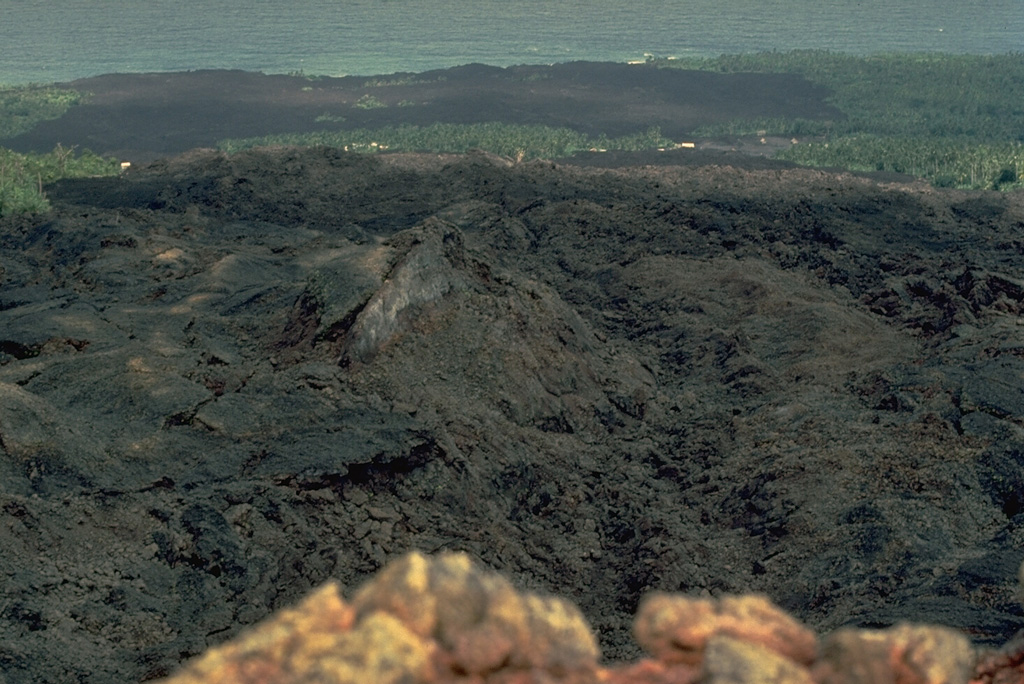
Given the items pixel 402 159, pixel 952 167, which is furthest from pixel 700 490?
pixel 952 167

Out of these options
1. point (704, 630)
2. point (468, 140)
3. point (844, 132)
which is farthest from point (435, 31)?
point (704, 630)

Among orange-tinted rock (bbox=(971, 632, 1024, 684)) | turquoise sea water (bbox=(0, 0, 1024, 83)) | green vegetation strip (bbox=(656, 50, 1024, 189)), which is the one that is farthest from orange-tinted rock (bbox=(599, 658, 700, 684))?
turquoise sea water (bbox=(0, 0, 1024, 83))

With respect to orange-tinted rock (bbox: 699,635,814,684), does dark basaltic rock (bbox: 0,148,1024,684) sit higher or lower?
lower

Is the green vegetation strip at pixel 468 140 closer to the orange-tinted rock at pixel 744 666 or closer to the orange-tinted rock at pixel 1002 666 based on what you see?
the orange-tinted rock at pixel 1002 666

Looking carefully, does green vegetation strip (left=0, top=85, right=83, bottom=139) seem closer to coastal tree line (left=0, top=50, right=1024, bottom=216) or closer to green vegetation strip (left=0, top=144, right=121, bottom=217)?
coastal tree line (left=0, top=50, right=1024, bottom=216)

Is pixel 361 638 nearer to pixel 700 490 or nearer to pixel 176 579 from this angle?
pixel 176 579

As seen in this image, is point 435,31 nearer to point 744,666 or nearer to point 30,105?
point 30,105

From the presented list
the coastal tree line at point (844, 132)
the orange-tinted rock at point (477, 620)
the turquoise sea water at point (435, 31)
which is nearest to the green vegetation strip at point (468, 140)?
the coastal tree line at point (844, 132)

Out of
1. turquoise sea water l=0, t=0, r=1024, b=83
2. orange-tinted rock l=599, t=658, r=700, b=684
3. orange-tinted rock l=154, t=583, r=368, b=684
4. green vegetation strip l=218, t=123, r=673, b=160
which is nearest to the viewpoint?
orange-tinted rock l=154, t=583, r=368, b=684
